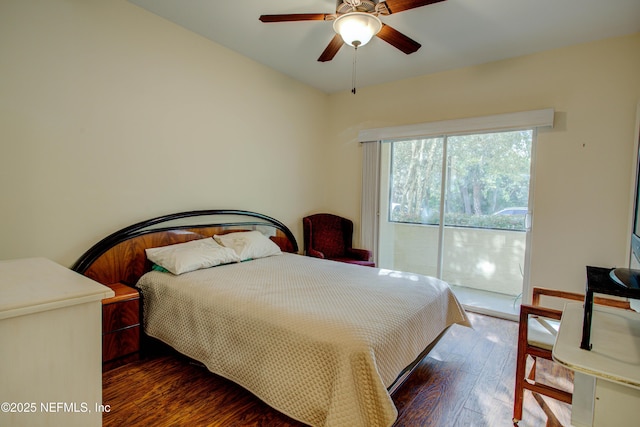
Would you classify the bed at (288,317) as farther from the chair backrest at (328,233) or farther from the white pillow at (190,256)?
the chair backrest at (328,233)

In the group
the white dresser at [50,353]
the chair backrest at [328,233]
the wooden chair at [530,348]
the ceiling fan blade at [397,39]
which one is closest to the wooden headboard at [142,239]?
the chair backrest at [328,233]

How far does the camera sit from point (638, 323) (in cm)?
125

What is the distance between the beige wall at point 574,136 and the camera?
279cm

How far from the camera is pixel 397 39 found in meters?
2.28

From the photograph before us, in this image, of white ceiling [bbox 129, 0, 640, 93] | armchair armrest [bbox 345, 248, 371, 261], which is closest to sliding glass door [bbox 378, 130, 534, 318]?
armchair armrest [bbox 345, 248, 371, 261]

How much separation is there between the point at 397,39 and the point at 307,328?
2047mm

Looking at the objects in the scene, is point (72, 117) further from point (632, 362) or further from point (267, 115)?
point (632, 362)

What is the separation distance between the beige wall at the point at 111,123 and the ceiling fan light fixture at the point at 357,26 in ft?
5.44

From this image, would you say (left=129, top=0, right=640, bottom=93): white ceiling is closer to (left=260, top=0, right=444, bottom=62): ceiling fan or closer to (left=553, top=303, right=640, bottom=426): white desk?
(left=260, top=0, right=444, bottom=62): ceiling fan

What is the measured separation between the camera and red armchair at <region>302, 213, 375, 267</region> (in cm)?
409

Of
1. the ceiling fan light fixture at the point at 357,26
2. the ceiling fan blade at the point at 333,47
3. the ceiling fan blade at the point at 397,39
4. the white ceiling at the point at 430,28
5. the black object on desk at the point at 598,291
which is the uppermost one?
the white ceiling at the point at 430,28

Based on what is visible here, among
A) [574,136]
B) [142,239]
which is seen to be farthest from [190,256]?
[574,136]

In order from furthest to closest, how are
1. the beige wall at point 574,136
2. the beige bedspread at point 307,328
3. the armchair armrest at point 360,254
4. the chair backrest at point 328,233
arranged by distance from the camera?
the chair backrest at point 328,233 → the armchair armrest at point 360,254 → the beige wall at point 574,136 → the beige bedspread at point 307,328

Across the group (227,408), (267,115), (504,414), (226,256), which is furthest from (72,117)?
(504,414)
